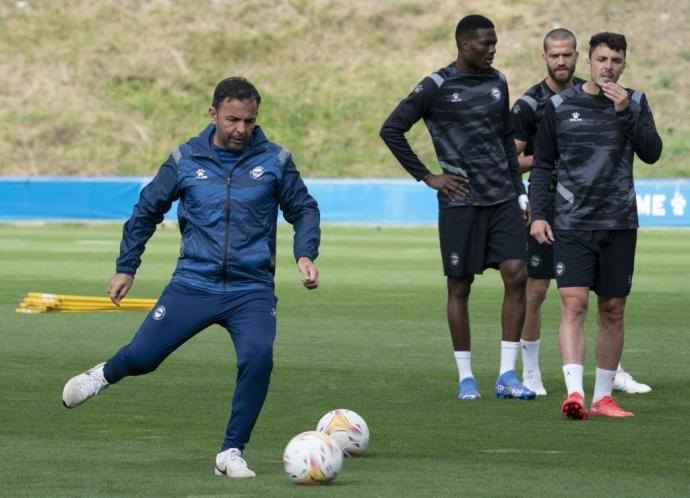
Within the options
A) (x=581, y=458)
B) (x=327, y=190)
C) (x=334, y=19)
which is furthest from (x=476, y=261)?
(x=334, y=19)

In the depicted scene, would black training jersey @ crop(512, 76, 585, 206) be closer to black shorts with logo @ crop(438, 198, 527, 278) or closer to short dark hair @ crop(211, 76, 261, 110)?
black shorts with logo @ crop(438, 198, 527, 278)

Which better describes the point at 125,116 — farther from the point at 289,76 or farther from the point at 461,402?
the point at 461,402

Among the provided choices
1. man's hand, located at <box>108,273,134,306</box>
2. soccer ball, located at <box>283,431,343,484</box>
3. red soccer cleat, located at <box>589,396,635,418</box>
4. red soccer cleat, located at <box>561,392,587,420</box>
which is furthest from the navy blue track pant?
red soccer cleat, located at <box>589,396,635,418</box>

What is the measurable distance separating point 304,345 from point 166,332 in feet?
21.1

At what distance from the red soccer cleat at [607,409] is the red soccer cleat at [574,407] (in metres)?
0.33

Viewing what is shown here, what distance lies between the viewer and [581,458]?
8.16 meters

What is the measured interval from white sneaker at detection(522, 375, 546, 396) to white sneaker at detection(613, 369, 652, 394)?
18.7 inches

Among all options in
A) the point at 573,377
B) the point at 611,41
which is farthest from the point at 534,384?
the point at 611,41

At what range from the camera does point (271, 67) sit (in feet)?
197

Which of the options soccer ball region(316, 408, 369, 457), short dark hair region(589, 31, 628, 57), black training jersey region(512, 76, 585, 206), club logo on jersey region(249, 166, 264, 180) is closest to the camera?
club logo on jersey region(249, 166, 264, 180)

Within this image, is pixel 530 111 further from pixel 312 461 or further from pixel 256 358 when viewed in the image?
pixel 312 461

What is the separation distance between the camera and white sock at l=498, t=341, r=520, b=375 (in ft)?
36.0

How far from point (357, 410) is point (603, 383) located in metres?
1.44

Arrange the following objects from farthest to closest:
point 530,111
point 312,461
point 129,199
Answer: point 129,199, point 530,111, point 312,461
